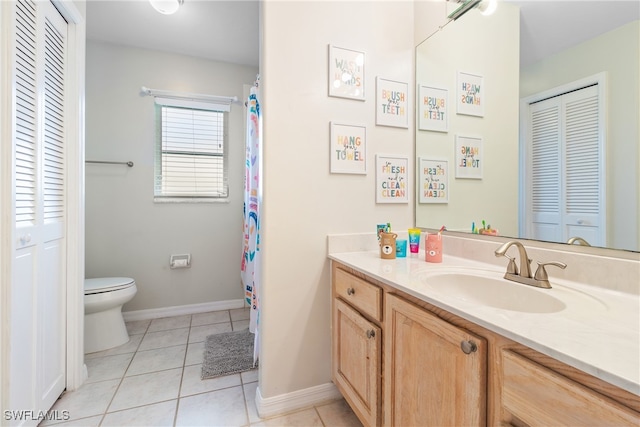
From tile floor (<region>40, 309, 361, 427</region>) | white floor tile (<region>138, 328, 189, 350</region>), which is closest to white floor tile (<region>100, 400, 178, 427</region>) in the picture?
tile floor (<region>40, 309, 361, 427</region>)

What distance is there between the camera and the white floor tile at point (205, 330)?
7.09 ft

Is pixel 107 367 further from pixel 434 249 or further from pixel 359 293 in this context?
pixel 434 249

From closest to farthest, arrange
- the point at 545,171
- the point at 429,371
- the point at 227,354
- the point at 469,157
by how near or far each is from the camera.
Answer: the point at 429,371
the point at 545,171
the point at 469,157
the point at 227,354

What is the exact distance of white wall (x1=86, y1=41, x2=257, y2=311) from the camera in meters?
2.37

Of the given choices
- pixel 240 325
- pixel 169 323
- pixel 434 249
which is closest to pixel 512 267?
pixel 434 249

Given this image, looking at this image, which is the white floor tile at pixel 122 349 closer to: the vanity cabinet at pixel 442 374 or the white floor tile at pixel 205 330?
the white floor tile at pixel 205 330

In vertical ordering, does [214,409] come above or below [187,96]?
below

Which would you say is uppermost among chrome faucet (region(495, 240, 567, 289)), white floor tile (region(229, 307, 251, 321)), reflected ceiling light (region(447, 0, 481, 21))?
reflected ceiling light (region(447, 0, 481, 21))

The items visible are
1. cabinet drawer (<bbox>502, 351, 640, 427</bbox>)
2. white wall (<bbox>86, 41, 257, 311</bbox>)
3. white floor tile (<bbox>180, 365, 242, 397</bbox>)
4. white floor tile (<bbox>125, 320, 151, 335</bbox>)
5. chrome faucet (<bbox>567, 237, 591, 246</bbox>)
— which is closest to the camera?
cabinet drawer (<bbox>502, 351, 640, 427</bbox>)

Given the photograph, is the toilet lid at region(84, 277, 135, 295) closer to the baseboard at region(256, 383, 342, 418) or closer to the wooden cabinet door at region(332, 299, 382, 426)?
the baseboard at region(256, 383, 342, 418)

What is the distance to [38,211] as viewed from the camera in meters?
1.25

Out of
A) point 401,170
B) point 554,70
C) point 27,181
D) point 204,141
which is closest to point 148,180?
point 204,141

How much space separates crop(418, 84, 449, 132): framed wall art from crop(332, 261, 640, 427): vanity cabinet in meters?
0.96

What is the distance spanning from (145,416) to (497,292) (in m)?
1.71
